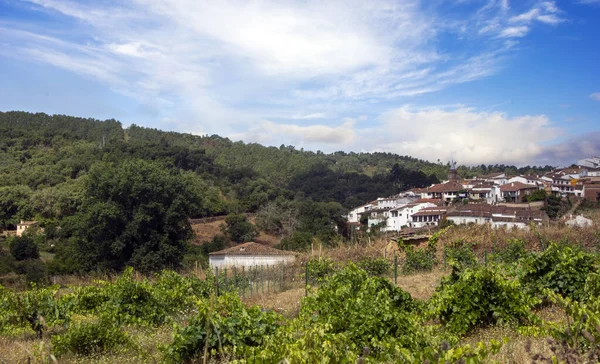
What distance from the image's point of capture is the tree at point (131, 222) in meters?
31.7

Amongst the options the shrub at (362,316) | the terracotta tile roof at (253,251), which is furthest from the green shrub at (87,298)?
the terracotta tile roof at (253,251)

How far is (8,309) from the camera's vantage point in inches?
333

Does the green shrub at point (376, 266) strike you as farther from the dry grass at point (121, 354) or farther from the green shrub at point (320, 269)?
the dry grass at point (121, 354)

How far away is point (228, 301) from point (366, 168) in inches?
4425

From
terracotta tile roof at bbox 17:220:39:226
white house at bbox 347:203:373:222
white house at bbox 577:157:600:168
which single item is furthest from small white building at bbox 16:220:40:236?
white house at bbox 577:157:600:168

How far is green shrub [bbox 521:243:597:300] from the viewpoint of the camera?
8008 mm

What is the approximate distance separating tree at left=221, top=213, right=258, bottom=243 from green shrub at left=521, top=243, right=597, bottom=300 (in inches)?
1647

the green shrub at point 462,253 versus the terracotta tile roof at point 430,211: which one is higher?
the green shrub at point 462,253

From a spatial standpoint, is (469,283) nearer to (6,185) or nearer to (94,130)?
(6,185)

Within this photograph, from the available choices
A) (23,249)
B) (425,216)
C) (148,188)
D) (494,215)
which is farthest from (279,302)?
(425,216)

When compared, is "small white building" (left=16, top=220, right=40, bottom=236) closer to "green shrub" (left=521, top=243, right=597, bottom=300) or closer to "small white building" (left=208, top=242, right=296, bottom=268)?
"small white building" (left=208, top=242, right=296, bottom=268)

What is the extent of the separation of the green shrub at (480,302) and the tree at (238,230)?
42654 mm

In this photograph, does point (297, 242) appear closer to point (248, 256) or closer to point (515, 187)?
point (248, 256)

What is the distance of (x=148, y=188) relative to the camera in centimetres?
3347
